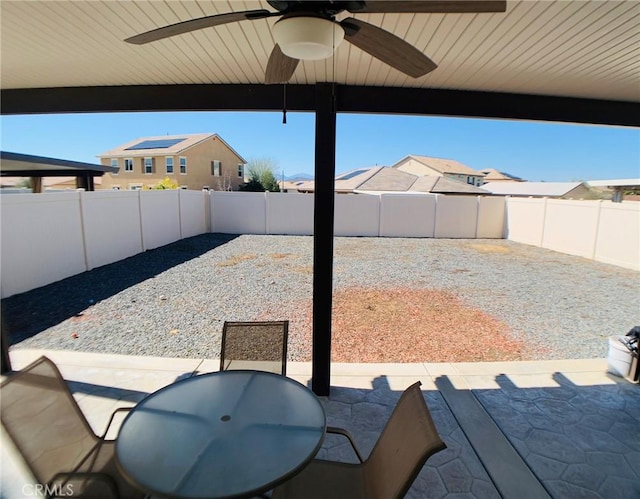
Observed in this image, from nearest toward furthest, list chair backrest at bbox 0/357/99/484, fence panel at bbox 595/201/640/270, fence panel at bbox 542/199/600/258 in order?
chair backrest at bbox 0/357/99/484, fence panel at bbox 595/201/640/270, fence panel at bbox 542/199/600/258

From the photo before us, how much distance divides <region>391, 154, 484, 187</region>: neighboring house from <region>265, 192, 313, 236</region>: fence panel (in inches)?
780

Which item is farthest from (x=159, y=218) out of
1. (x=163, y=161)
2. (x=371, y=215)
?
(x=163, y=161)

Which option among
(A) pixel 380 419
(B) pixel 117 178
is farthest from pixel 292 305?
(B) pixel 117 178

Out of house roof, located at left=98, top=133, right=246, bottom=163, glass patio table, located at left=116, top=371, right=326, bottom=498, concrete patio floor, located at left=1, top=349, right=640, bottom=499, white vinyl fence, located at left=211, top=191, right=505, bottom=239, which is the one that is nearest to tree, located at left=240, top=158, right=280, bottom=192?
house roof, located at left=98, top=133, right=246, bottom=163

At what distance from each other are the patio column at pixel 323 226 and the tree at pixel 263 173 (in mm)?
22038

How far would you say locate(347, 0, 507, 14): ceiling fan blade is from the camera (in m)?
1.11

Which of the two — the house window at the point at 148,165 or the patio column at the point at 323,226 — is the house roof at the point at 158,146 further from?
the patio column at the point at 323,226

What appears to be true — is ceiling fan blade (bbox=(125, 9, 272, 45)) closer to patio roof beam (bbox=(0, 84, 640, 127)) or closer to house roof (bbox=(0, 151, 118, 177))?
patio roof beam (bbox=(0, 84, 640, 127))

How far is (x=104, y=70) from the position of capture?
249cm

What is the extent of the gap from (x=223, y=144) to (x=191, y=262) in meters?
17.9

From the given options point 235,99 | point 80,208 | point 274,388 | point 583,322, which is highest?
point 235,99

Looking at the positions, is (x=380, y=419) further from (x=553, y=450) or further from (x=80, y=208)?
(x=80, y=208)

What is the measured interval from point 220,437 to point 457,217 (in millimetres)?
13180

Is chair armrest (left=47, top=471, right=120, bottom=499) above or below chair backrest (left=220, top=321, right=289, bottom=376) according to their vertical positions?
below
